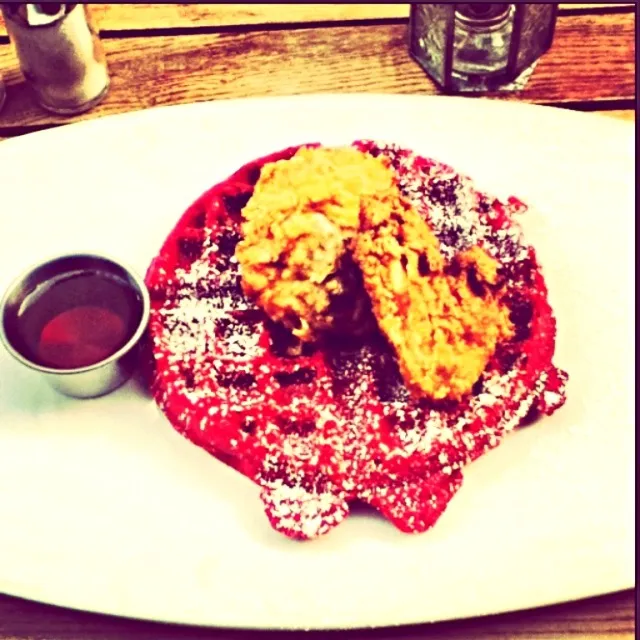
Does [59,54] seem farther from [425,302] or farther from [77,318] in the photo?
[425,302]

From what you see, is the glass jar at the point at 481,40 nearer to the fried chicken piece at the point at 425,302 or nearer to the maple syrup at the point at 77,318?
the fried chicken piece at the point at 425,302

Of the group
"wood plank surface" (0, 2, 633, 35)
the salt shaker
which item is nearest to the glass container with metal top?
"wood plank surface" (0, 2, 633, 35)

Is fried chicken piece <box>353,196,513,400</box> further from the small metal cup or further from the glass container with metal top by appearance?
the glass container with metal top

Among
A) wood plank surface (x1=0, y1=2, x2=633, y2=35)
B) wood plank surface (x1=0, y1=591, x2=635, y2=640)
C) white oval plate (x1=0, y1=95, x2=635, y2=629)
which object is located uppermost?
wood plank surface (x1=0, y1=2, x2=633, y2=35)

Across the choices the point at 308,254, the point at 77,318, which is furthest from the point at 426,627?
the point at 77,318

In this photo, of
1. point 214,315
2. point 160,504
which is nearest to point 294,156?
point 214,315
